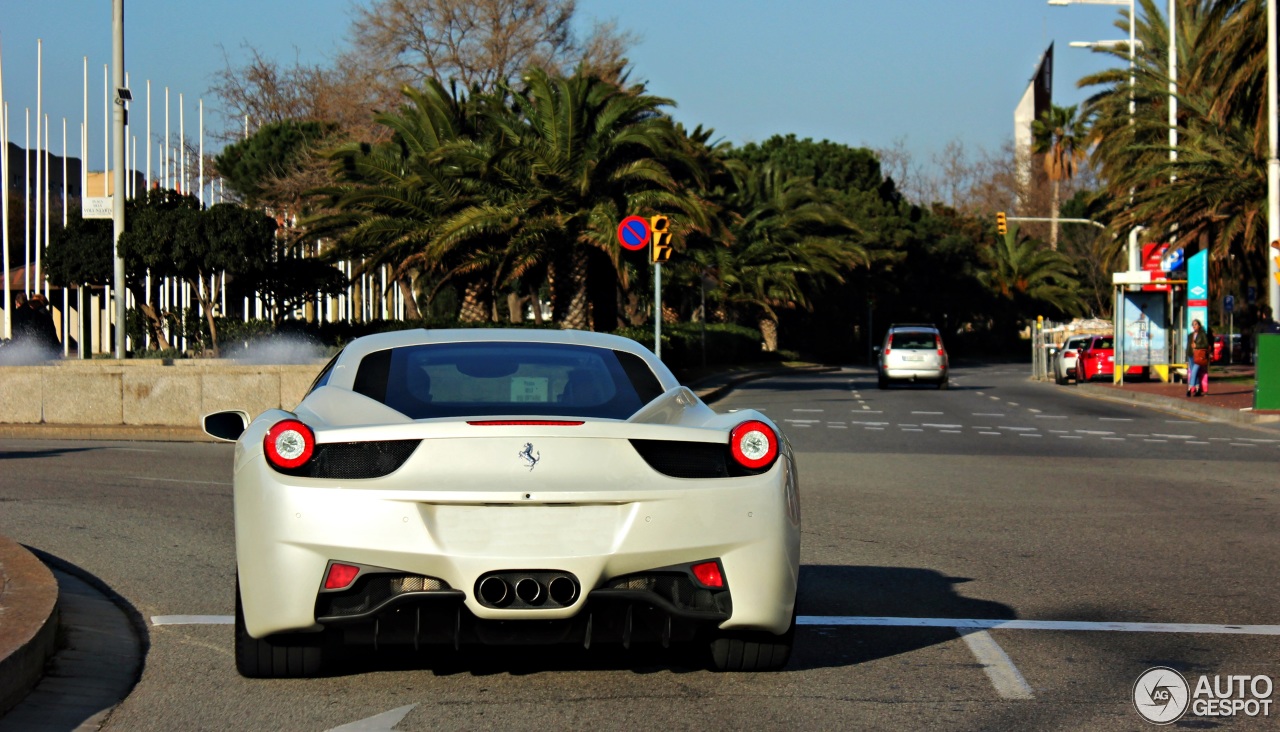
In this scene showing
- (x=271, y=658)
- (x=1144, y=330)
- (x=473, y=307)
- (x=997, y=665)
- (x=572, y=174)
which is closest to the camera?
(x=271, y=658)

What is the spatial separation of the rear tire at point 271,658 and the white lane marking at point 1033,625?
2.29 metres

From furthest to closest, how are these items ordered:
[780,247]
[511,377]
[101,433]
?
[780,247] → [101,433] → [511,377]

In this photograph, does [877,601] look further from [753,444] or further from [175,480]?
[175,480]

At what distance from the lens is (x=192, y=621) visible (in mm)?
6625

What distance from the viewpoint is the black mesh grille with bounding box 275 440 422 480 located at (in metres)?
4.83

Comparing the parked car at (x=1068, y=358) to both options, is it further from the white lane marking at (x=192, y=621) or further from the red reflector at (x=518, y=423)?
the red reflector at (x=518, y=423)

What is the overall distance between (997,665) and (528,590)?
2.12m

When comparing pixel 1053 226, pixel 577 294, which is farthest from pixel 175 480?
pixel 1053 226

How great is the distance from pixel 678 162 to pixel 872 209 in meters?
47.0

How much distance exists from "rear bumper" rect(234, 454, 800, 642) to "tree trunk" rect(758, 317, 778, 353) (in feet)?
204

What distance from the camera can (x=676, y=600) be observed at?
4.92m

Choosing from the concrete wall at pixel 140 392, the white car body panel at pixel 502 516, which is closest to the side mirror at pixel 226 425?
the white car body panel at pixel 502 516

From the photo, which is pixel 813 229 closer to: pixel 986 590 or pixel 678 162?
pixel 678 162

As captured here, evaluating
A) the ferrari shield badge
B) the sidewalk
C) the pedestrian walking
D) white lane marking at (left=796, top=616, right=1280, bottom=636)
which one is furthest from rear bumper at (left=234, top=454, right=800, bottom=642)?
the pedestrian walking
